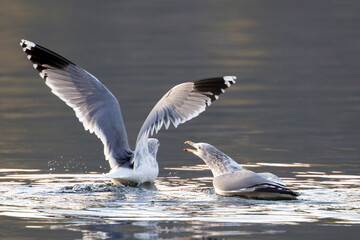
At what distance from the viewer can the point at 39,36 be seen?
28.5 metres

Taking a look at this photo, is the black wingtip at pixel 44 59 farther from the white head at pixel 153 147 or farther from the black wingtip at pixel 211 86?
the black wingtip at pixel 211 86

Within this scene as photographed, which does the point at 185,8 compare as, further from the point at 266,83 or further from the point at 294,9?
the point at 266,83

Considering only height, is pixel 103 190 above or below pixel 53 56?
below

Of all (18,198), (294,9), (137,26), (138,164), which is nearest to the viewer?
(18,198)

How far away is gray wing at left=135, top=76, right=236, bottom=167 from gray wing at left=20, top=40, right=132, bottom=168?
0.49 metres

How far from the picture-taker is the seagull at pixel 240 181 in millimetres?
10305

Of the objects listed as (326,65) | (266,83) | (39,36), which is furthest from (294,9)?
(266,83)

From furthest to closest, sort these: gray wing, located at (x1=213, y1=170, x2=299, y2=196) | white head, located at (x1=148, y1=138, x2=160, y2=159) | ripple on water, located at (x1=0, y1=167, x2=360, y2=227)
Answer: white head, located at (x1=148, y1=138, x2=160, y2=159) < gray wing, located at (x1=213, y1=170, x2=299, y2=196) < ripple on water, located at (x1=0, y1=167, x2=360, y2=227)

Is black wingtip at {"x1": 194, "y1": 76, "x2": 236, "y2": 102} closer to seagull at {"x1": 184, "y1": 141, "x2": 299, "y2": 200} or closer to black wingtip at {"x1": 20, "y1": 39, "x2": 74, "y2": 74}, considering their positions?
seagull at {"x1": 184, "y1": 141, "x2": 299, "y2": 200}

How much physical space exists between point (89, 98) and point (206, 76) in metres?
9.03

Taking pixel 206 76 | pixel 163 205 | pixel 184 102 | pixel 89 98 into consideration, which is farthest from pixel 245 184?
pixel 206 76

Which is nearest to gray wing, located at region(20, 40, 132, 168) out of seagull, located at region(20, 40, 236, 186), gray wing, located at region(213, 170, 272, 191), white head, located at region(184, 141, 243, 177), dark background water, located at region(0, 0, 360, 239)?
seagull, located at region(20, 40, 236, 186)

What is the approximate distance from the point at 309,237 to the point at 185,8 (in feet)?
94.9

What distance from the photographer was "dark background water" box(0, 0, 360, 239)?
12641 mm
